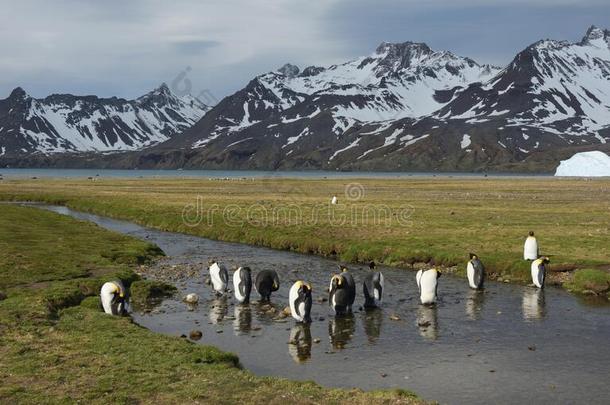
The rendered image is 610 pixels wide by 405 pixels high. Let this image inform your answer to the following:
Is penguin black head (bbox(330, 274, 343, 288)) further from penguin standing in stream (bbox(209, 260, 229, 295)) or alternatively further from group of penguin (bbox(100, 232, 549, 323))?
penguin standing in stream (bbox(209, 260, 229, 295))

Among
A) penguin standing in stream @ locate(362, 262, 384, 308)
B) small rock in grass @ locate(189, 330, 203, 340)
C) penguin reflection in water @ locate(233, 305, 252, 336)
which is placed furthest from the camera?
penguin standing in stream @ locate(362, 262, 384, 308)

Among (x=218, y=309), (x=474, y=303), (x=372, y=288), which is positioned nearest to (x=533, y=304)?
(x=474, y=303)

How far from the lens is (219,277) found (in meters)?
28.6

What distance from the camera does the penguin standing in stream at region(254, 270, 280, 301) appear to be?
27.8m

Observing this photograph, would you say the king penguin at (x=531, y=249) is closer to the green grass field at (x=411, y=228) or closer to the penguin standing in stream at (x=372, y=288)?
the green grass field at (x=411, y=228)

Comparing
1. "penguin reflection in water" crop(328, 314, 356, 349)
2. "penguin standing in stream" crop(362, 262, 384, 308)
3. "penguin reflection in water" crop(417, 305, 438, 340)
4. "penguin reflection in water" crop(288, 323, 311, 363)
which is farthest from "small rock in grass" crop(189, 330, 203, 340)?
"penguin reflection in water" crop(417, 305, 438, 340)

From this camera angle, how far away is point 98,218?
228ft

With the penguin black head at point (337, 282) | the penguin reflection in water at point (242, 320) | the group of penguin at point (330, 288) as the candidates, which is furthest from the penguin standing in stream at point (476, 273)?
the penguin reflection in water at point (242, 320)

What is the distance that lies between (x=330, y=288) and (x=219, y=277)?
5985 millimetres

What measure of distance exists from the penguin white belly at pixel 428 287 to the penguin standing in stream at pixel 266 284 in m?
6.81

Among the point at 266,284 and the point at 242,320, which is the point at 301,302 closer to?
the point at 242,320

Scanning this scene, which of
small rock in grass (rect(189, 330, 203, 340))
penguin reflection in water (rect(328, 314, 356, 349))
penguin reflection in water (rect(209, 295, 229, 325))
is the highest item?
small rock in grass (rect(189, 330, 203, 340))

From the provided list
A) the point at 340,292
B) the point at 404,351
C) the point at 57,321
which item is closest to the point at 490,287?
the point at 340,292

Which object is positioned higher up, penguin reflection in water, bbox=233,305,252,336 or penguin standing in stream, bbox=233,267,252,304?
penguin standing in stream, bbox=233,267,252,304
